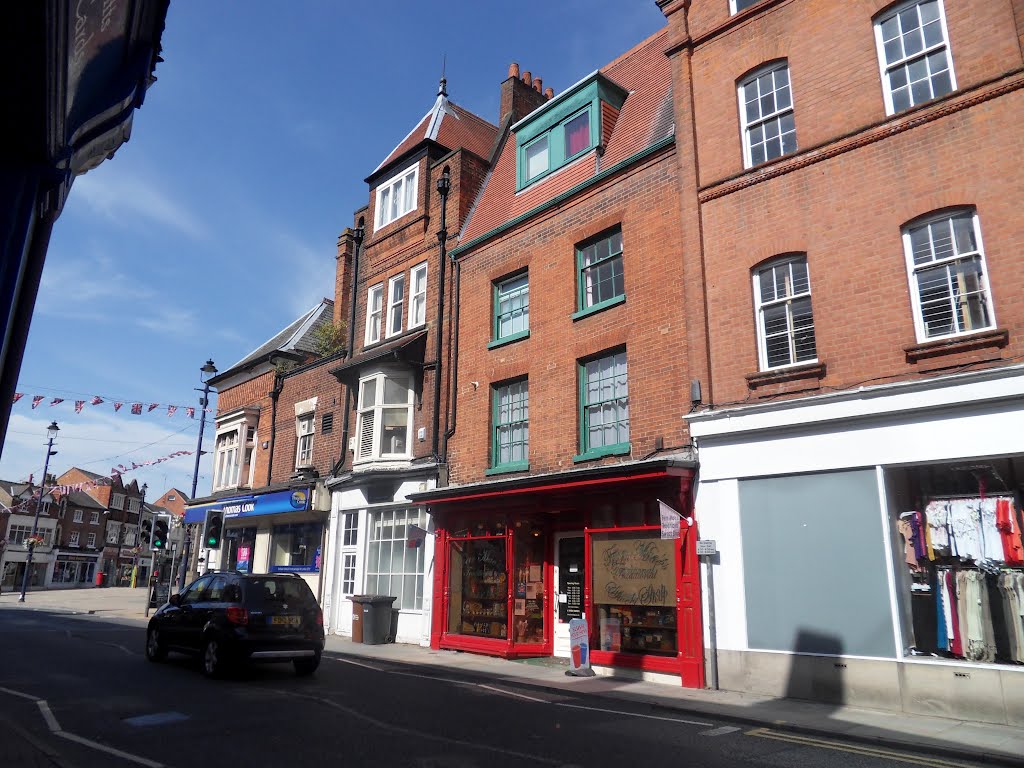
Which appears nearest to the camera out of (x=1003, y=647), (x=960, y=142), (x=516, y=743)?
(x=516, y=743)

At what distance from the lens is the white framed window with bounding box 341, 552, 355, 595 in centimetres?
2006

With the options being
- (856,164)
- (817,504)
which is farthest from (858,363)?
(856,164)

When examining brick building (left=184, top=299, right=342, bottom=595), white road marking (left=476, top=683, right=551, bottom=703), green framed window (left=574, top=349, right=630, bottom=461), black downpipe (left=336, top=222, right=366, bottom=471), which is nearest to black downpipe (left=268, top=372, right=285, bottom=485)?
brick building (left=184, top=299, right=342, bottom=595)

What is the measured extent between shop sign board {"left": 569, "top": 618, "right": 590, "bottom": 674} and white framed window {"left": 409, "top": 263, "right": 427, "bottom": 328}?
10.1 meters

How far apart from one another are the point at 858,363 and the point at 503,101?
569 inches

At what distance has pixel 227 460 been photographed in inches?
1063

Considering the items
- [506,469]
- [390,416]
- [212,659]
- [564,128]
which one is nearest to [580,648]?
[506,469]

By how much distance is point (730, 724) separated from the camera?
341 inches

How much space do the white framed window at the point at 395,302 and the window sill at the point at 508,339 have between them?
434cm

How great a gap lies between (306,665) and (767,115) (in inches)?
487

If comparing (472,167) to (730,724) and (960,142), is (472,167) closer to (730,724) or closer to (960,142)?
(960,142)

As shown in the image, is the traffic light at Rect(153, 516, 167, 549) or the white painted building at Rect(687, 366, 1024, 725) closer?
the white painted building at Rect(687, 366, 1024, 725)

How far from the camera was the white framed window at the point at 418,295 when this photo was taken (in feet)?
65.9

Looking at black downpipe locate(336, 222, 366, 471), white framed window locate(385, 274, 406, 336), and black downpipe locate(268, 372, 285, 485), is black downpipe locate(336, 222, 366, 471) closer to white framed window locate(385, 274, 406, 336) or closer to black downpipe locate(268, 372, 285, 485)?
white framed window locate(385, 274, 406, 336)
